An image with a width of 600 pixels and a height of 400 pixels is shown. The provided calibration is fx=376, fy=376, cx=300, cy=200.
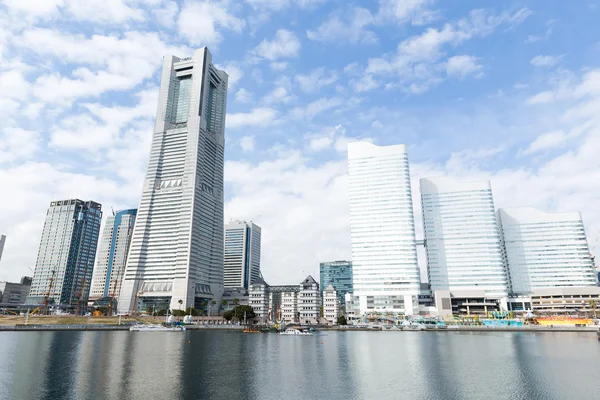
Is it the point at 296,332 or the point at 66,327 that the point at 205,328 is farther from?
the point at 66,327

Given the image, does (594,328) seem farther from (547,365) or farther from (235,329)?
(235,329)

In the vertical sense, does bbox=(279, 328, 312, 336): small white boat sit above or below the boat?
below

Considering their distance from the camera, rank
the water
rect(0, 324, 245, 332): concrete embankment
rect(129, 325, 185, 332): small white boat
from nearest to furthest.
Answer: the water < rect(0, 324, 245, 332): concrete embankment < rect(129, 325, 185, 332): small white boat

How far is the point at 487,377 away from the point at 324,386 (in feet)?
83.2

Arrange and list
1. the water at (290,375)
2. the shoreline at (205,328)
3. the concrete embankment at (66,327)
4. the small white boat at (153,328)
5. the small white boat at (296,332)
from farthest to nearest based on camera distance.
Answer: the small white boat at (153,328), the small white boat at (296,332), the shoreline at (205,328), the concrete embankment at (66,327), the water at (290,375)

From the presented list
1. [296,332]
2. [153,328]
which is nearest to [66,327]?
[153,328]

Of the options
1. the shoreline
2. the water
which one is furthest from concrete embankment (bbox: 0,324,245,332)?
the water

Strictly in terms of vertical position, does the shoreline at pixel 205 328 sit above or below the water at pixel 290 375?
above

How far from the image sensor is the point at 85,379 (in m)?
51.0

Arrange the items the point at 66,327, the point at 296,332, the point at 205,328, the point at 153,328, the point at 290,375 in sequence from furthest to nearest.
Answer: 1. the point at 205,328
2. the point at 153,328
3. the point at 66,327
4. the point at 296,332
5. the point at 290,375

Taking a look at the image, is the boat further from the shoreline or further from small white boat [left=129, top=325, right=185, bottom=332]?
the shoreline

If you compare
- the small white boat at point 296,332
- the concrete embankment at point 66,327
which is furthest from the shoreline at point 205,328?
the small white boat at point 296,332

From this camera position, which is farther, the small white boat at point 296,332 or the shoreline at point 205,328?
the small white boat at point 296,332

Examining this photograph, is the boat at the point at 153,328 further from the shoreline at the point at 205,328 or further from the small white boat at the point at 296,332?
the small white boat at the point at 296,332
